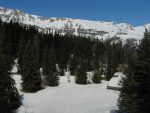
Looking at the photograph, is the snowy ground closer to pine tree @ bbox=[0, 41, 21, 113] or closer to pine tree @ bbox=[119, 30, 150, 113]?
pine tree @ bbox=[0, 41, 21, 113]

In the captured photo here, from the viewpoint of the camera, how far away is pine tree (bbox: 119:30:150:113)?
28078mm

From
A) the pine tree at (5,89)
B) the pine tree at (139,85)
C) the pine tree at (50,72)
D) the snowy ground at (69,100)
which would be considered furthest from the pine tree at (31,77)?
the pine tree at (139,85)

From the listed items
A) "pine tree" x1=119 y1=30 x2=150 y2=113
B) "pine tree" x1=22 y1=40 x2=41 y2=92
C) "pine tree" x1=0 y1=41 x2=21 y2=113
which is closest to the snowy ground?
"pine tree" x1=22 y1=40 x2=41 y2=92

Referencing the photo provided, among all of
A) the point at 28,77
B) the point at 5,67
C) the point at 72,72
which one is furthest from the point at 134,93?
the point at 72,72

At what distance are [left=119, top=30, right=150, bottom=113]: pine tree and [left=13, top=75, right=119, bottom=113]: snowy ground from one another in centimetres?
1316

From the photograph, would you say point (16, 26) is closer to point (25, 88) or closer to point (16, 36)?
point (16, 36)

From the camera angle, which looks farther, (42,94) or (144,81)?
(42,94)

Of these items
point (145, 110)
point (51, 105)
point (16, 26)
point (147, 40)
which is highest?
point (16, 26)

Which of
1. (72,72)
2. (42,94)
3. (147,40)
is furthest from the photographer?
(72,72)

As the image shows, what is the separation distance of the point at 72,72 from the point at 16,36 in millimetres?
28191

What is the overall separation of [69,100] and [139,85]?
81.2 feet

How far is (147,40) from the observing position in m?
30.1

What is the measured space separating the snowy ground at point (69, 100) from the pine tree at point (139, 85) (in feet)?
43.2

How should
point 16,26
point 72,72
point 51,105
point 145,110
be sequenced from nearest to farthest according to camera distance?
point 145,110
point 51,105
point 72,72
point 16,26
